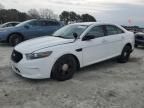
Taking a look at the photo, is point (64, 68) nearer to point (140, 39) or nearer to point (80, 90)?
point (80, 90)

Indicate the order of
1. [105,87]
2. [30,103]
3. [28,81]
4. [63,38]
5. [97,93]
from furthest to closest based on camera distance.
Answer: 1. [63,38]
2. [28,81]
3. [105,87]
4. [97,93]
5. [30,103]

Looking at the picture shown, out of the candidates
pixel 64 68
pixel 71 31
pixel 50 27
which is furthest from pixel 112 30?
pixel 50 27

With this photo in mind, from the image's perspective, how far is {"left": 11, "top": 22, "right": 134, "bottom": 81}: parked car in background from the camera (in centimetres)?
534

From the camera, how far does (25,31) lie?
11523 millimetres

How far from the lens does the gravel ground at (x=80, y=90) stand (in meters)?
4.40

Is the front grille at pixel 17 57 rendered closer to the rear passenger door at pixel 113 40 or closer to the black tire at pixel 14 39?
the rear passenger door at pixel 113 40

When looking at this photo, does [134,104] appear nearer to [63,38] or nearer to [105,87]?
[105,87]

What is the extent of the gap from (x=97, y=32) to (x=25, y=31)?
5.74 meters

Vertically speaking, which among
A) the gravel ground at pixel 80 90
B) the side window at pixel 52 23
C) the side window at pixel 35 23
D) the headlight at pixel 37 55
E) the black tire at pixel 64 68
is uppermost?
the headlight at pixel 37 55

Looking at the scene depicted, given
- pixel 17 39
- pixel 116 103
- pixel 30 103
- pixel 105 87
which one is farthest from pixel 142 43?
pixel 30 103

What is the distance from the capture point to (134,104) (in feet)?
14.5

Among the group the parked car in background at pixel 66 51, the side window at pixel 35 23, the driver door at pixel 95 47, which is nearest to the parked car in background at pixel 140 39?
the parked car in background at pixel 66 51

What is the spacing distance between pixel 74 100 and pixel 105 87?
1.08m

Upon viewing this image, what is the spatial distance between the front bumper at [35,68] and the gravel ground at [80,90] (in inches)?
9.2
